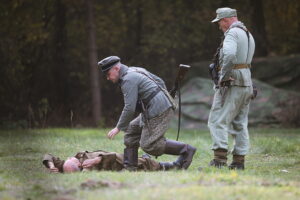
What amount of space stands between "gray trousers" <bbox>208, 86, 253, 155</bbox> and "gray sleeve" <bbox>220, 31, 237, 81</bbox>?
242 mm

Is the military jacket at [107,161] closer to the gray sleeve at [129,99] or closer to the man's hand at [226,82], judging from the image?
the gray sleeve at [129,99]

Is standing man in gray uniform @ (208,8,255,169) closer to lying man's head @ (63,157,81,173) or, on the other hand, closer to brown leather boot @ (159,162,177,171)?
brown leather boot @ (159,162,177,171)

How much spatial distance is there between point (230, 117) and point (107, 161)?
73.7 inches

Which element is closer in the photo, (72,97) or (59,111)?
(59,111)

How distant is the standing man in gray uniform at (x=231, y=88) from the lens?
9.47m

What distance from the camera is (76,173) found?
863 centimetres

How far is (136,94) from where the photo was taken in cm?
905

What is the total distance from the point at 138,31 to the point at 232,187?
67.6ft

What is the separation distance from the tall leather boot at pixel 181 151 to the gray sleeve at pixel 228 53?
1.12 m

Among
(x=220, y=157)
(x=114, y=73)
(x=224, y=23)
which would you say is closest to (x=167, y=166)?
(x=220, y=157)

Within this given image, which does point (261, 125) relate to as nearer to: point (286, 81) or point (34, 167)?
point (286, 81)

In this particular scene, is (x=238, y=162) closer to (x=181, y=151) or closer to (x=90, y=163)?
(x=181, y=151)

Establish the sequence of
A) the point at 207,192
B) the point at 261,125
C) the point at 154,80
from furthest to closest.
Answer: the point at 261,125 → the point at 154,80 → the point at 207,192

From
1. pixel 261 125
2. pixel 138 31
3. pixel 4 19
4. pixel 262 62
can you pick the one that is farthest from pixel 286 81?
pixel 4 19
